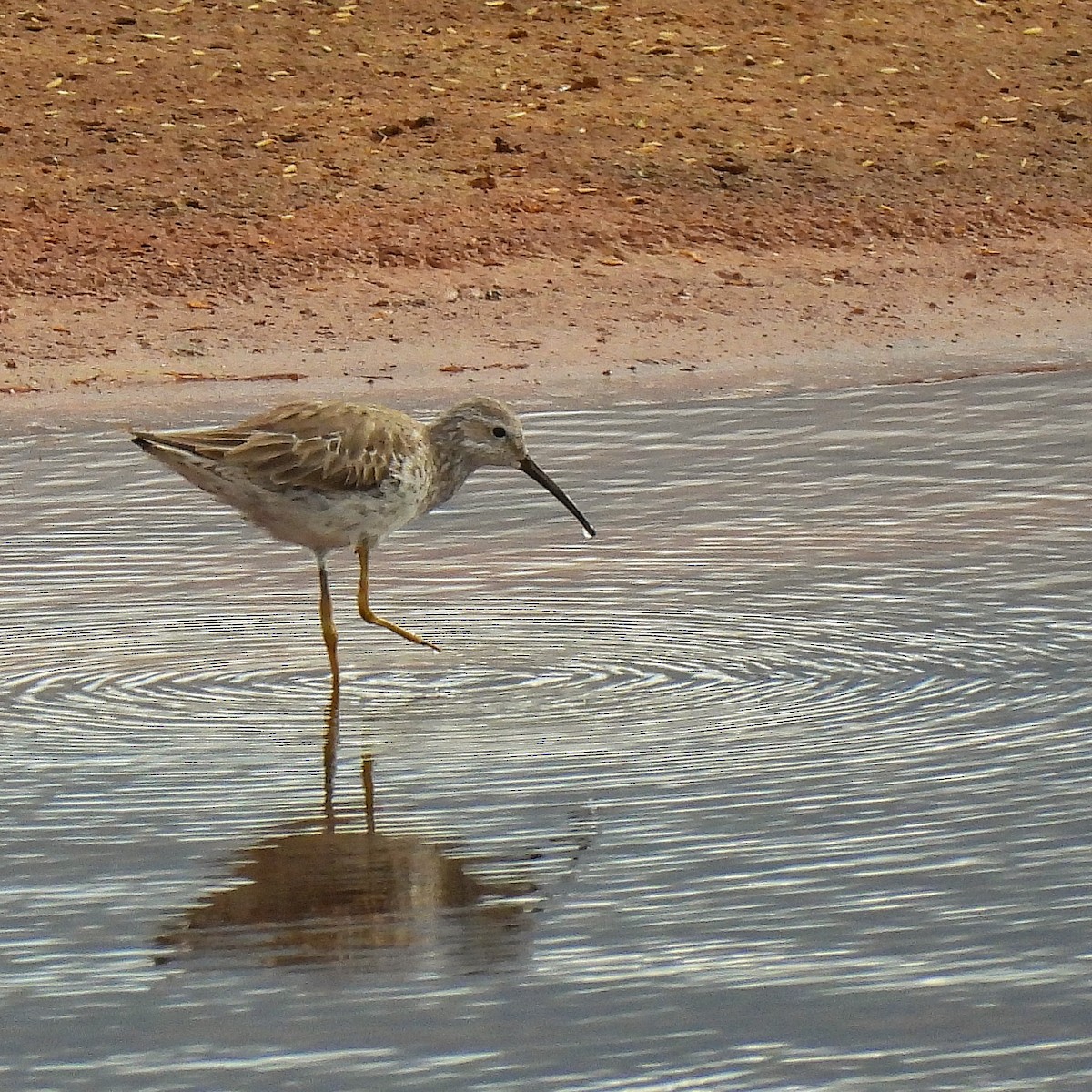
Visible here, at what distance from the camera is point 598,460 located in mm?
11836

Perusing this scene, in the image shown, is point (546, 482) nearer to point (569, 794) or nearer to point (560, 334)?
point (569, 794)

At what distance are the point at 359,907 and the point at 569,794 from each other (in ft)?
3.20

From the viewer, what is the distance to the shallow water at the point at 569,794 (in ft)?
17.3

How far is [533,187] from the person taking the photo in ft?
55.5

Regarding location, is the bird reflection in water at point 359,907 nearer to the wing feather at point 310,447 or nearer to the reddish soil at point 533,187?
the wing feather at point 310,447

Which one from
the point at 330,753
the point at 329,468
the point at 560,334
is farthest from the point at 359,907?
the point at 560,334

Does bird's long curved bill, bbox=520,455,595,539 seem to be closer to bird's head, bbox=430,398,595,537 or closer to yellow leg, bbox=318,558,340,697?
bird's head, bbox=430,398,595,537

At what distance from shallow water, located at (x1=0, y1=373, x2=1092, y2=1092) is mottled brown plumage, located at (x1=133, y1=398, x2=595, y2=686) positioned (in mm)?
399

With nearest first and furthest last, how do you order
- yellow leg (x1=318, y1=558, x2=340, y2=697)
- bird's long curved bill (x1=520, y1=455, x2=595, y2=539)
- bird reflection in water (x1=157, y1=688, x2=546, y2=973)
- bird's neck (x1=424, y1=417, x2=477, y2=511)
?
bird reflection in water (x1=157, y1=688, x2=546, y2=973) < yellow leg (x1=318, y1=558, x2=340, y2=697) < bird's neck (x1=424, y1=417, x2=477, y2=511) < bird's long curved bill (x1=520, y1=455, x2=595, y2=539)

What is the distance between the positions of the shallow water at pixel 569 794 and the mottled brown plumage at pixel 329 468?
1.31ft

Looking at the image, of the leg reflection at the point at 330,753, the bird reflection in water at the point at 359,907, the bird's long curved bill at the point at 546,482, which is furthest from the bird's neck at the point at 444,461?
the bird reflection in water at the point at 359,907

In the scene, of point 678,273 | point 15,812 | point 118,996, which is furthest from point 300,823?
point 678,273

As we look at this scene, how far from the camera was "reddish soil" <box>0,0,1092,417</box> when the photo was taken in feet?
48.0

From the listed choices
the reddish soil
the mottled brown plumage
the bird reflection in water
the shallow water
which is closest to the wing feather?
the mottled brown plumage
